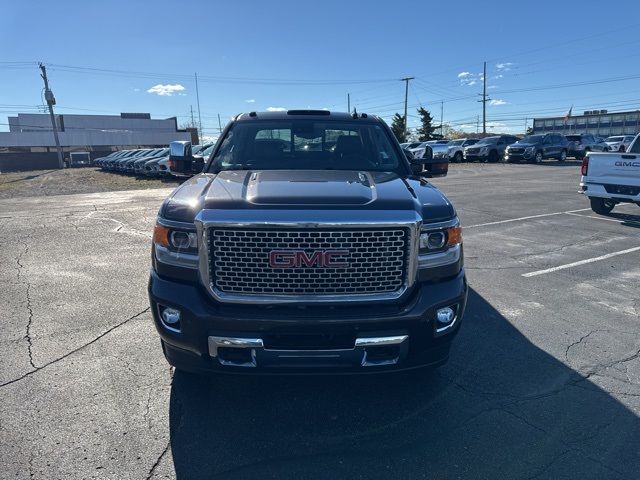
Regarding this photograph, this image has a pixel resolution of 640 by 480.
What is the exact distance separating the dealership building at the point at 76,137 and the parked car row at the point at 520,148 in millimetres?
45315

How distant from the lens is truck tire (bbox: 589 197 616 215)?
10250mm

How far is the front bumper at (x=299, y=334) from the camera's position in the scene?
253 cm

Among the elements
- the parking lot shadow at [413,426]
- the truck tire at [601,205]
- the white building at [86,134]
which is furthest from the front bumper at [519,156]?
the white building at [86,134]

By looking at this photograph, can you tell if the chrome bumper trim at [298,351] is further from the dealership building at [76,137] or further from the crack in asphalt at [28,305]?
the dealership building at [76,137]

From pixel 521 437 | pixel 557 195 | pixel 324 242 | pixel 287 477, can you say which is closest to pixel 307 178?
pixel 324 242

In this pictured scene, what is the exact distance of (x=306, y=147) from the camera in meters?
4.13

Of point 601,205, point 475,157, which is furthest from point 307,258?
point 475,157

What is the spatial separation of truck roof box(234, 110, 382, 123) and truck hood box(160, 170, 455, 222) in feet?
3.97

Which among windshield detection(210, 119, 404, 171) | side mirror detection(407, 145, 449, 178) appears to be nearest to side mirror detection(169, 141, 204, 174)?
windshield detection(210, 119, 404, 171)

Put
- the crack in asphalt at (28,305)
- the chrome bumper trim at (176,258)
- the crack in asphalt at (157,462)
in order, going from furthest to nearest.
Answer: the crack in asphalt at (28,305)
the chrome bumper trim at (176,258)
the crack in asphalt at (157,462)

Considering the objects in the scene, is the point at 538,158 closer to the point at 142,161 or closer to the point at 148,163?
the point at 148,163

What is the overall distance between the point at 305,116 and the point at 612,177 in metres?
8.06

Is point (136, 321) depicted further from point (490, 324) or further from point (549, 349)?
point (549, 349)

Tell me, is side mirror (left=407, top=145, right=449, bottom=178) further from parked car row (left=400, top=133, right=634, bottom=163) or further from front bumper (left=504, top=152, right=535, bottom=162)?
front bumper (left=504, top=152, right=535, bottom=162)
